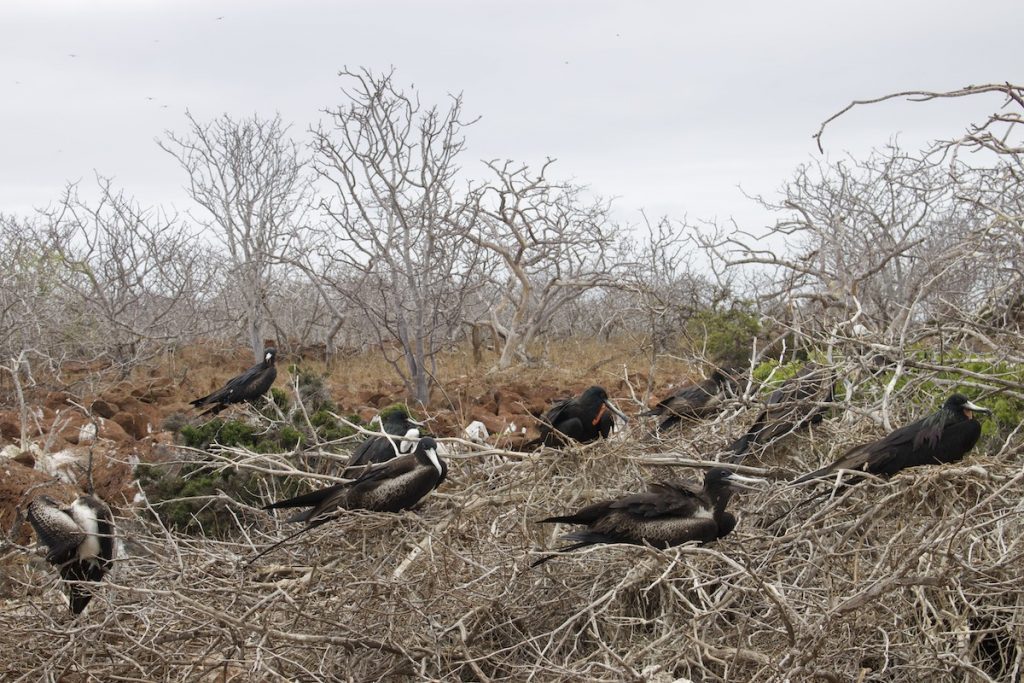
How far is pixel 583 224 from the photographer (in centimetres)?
1152

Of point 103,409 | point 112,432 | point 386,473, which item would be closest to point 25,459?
point 112,432

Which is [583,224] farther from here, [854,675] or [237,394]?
[854,675]

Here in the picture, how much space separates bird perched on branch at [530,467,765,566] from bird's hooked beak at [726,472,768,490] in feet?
0.08

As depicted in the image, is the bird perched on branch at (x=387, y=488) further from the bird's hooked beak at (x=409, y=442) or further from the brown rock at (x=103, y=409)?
the brown rock at (x=103, y=409)

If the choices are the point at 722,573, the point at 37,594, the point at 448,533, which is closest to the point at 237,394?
the point at 37,594

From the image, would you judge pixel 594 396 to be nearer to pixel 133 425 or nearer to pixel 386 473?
pixel 386 473

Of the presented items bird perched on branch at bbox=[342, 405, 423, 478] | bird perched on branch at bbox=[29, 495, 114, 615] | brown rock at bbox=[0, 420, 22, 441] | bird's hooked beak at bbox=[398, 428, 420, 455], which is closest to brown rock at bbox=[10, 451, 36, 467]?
brown rock at bbox=[0, 420, 22, 441]

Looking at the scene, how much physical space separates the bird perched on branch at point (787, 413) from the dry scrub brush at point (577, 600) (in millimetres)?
418

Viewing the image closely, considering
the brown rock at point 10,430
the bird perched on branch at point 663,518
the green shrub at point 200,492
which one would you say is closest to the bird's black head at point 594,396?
the green shrub at point 200,492

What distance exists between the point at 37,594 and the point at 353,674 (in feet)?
5.65

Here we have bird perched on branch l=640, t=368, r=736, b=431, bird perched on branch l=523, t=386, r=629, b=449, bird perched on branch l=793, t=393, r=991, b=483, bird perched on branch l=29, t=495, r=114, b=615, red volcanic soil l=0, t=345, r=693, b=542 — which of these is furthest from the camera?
red volcanic soil l=0, t=345, r=693, b=542

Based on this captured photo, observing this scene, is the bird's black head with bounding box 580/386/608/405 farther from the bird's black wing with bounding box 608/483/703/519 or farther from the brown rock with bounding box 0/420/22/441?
the brown rock with bounding box 0/420/22/441

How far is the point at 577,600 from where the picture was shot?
3.77m

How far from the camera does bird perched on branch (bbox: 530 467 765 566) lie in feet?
11.5
